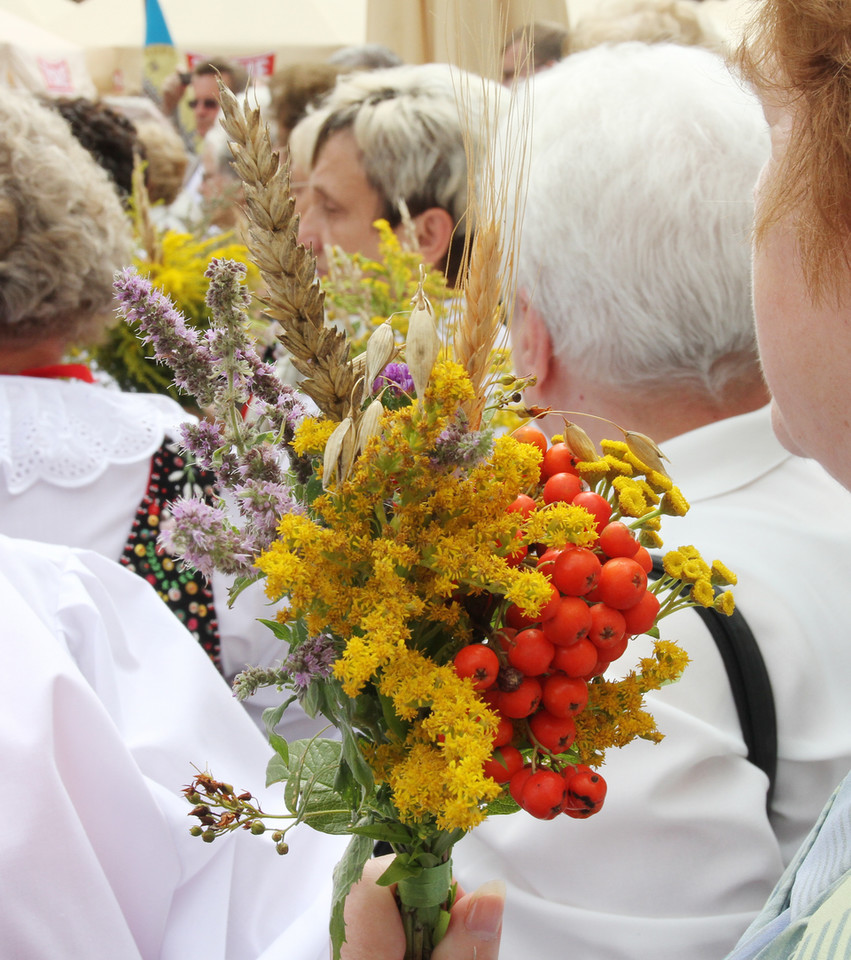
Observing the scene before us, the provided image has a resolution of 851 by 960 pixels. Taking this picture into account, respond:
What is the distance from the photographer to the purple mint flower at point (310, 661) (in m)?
0.68


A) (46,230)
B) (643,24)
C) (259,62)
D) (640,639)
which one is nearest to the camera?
(640,639)

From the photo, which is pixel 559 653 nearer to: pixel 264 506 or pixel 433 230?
pixel 264 506

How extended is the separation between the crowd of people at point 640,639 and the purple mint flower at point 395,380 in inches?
5.3

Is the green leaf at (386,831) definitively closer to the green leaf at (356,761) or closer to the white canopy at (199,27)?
the green leaf at (356,761)

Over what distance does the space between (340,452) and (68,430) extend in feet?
5.27

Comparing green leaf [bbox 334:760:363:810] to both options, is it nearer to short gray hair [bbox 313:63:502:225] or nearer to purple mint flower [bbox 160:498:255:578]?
purple mint flower [bbox 160:498:255:578]

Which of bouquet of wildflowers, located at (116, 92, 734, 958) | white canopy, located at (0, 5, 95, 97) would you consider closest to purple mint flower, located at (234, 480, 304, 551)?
bouquet of wildflowers, located at (116, 92, 734, 958)

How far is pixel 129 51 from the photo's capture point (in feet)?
21.1

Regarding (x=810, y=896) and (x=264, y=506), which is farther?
(x=810, y=896)

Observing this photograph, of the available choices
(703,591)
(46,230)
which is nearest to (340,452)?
(703,591)

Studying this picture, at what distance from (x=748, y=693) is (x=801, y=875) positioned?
11.6 inches

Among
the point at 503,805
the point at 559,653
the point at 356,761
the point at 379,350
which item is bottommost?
→ the point at 503,805

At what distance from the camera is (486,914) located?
0.90 metres

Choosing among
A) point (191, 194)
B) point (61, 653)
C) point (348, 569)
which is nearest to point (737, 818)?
point (348, 569)
